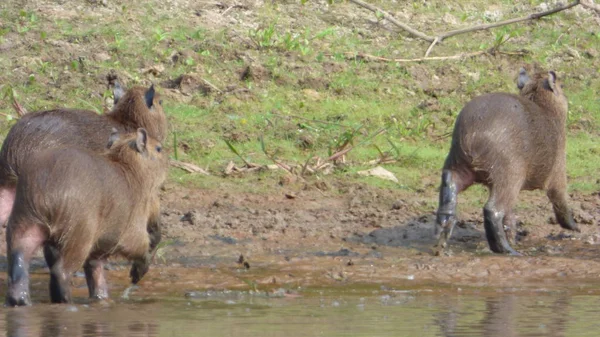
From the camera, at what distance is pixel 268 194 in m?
10.3

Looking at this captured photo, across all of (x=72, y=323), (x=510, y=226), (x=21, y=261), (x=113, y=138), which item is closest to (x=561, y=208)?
(x=510, y=226)

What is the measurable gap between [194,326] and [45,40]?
6416 millimetres

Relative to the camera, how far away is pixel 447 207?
30.3ft

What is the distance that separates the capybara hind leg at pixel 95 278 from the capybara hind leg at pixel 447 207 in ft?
8.45

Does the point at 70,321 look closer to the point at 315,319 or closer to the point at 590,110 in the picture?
the point at 315,319

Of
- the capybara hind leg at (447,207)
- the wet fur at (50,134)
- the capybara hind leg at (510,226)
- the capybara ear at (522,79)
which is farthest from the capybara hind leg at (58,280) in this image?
the capybara ear at (522,79)

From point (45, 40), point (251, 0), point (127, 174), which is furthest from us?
point (251, 0)

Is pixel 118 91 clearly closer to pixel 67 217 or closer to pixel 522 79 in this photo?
pixel 67 217

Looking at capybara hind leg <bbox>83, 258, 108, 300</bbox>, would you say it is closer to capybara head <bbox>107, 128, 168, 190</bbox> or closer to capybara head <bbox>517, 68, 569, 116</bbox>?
capybara head <bbox>107, 128, 168, 190</bbox>

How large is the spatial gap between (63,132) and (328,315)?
2.55 metres

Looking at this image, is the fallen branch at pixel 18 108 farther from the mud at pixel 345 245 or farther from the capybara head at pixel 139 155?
the capybara head at pixel 139 155

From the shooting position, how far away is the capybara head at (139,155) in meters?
7.89

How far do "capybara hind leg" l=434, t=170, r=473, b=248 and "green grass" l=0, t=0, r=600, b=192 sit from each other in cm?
137

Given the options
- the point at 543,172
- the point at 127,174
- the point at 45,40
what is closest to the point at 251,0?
the point at 45,40
